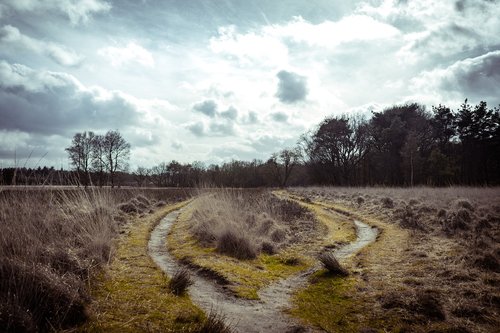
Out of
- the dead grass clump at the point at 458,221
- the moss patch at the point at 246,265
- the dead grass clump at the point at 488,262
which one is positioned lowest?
the moss patch at the point at 246,265

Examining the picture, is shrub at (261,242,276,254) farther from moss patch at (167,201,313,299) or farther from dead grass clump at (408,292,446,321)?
dead grass clump at (408,292,446,321)

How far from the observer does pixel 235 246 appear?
8.93 metres

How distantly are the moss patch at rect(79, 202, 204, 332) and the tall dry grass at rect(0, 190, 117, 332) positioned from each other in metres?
0.29

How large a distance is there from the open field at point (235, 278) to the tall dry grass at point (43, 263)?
0.07 feet

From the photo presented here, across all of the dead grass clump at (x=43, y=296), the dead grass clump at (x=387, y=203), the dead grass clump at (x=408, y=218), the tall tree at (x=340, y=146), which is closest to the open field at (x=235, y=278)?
the dead grass clump at (x=43, y=296)

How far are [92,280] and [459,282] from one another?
664 centimetres

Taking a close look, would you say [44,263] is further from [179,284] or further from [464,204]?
[464,204]

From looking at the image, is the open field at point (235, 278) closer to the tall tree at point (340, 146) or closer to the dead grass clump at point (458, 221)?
the dead grass clump at point (458, 221)

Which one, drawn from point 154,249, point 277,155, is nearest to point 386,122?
point 277,155

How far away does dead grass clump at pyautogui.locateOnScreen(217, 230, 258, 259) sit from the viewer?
8.59m

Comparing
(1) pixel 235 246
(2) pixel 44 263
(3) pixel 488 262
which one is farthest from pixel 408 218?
(2) pixel 44 263

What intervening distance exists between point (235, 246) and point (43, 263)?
4968mm

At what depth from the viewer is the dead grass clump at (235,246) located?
338 inches

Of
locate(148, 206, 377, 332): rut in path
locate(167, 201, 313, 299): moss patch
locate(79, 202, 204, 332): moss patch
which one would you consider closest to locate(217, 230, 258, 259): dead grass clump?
locate(167, 201, 313, 299): moss patch
